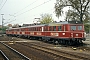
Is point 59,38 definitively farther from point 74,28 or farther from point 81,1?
point 81,1

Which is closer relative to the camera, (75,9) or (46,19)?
(75,9)

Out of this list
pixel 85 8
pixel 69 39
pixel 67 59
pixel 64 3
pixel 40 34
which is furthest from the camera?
pixel 64 3

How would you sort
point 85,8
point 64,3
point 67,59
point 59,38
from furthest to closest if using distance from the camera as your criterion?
1. point 64,3
2. point 85,8
3. point 59,38
4. point 67,59

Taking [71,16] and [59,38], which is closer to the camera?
[59,38]

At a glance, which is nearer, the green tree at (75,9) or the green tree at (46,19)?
the green tree at (75,9)

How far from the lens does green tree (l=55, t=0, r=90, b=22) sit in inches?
1802

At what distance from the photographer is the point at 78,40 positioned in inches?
1068

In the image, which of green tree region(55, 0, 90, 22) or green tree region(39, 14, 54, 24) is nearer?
green tree region(55, 0, 90, 22)

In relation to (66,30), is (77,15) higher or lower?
higher

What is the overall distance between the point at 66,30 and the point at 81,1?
20.8 meters

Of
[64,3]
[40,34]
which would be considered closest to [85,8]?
[64,3]

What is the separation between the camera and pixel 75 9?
1871 inches

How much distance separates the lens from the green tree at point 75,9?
45.8 metres

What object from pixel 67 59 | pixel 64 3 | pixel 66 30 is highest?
pixel 64 3
